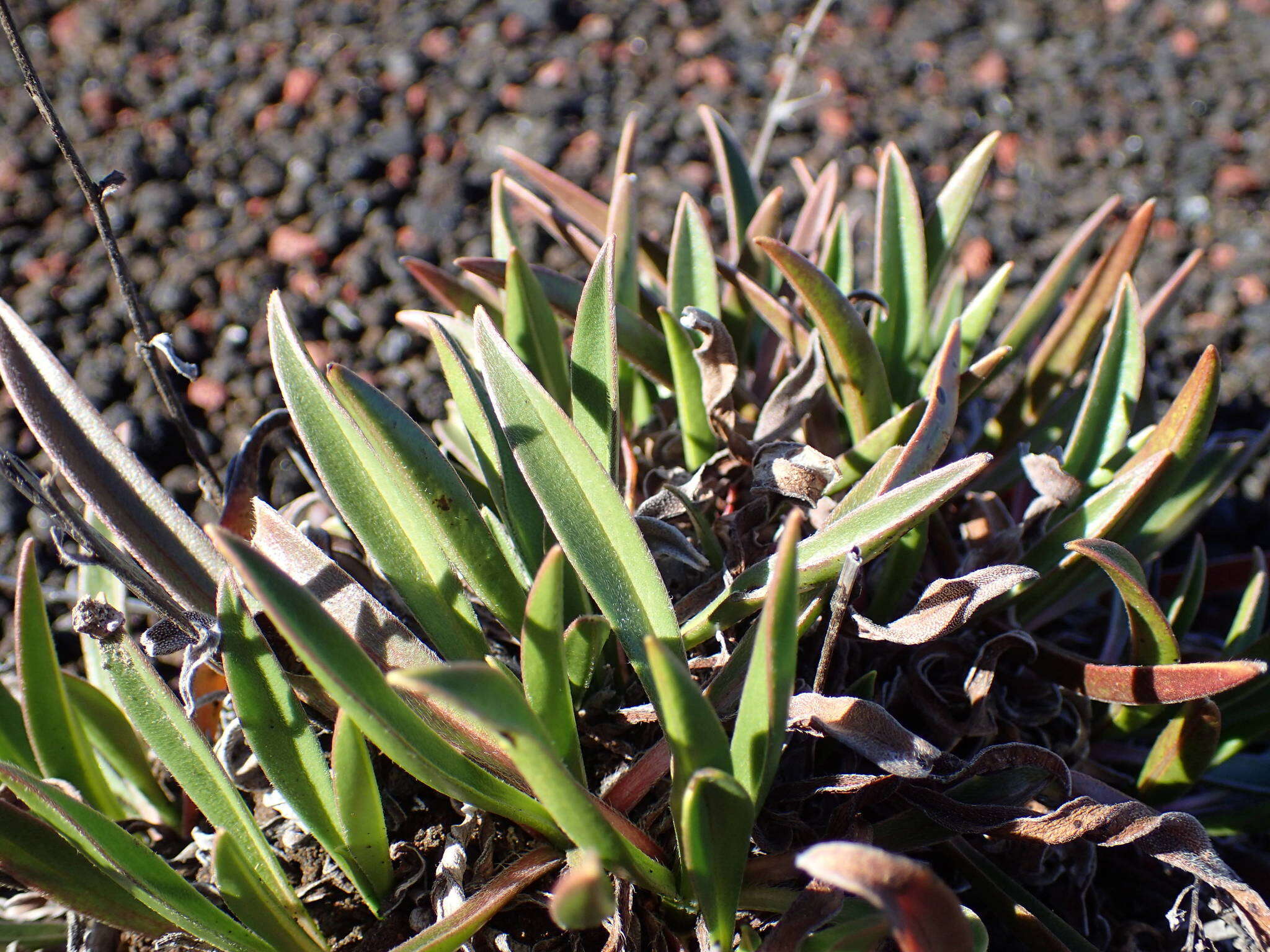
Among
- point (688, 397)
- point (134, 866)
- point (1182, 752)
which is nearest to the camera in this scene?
point (134, 866)

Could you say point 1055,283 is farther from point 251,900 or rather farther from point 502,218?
point 251,900

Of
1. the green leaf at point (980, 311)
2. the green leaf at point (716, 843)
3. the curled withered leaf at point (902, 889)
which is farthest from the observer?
the green leaf at point (980, 311)

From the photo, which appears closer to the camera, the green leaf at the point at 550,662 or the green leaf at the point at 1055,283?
the green leaf at the point at 550,662

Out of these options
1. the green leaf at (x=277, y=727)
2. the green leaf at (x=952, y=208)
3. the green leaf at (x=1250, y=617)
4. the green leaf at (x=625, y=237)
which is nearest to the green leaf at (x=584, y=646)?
the green leaf at (x=277, y=727)

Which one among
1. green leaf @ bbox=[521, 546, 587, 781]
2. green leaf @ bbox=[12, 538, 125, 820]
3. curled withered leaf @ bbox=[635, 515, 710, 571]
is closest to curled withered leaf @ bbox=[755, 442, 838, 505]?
curled withered leaf @ bbox=[635, 515, 710, 571]

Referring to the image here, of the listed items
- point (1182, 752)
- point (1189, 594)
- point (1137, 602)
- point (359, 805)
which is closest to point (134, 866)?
point (359, 805)

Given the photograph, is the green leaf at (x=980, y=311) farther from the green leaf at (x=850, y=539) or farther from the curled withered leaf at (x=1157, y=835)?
the curled withered leaf at (x=1157, y=835)
